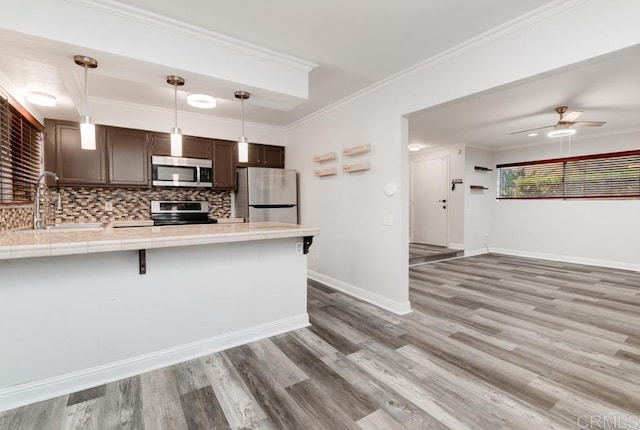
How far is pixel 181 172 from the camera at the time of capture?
4188 mm

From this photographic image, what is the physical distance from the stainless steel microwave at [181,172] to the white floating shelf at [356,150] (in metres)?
2.09

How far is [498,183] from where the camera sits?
22.6ft

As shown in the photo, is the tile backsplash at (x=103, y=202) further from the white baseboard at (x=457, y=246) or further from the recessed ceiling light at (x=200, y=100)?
the white baseboard at (x=457, y=246)

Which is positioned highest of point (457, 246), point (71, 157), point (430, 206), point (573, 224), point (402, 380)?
point (71, 157)

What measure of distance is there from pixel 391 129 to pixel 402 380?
2.36 metres

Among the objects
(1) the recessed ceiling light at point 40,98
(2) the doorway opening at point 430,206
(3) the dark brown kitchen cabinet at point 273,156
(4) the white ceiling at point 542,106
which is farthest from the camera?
(2) the doorway opening at point 430,206

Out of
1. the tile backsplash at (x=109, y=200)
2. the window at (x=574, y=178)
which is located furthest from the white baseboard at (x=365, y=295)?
the window at (x=574, y=178)

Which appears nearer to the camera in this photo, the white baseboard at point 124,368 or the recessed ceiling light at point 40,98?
the white baseboard at point 124,368

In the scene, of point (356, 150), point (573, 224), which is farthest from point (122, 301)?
point (573, 224)

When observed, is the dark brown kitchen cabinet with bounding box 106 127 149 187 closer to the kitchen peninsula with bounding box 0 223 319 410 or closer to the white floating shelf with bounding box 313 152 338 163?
the kitchen peninsula with bounding box 0 223 319 410

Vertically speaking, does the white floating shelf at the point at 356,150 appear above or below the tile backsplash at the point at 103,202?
above

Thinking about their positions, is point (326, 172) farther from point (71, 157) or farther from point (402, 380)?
point (71, 157)

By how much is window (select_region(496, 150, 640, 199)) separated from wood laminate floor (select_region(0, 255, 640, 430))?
3076 mm

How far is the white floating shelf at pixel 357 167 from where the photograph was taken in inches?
134
